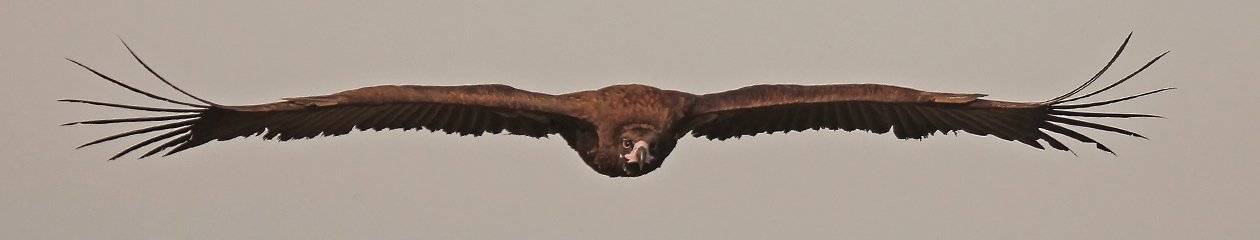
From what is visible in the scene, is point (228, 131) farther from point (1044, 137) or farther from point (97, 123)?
point (1044, 137)

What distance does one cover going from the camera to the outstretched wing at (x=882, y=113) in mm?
13227

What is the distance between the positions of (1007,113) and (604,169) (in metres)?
2.94

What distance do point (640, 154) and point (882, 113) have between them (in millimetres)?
1964

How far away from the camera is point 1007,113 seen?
548 inches

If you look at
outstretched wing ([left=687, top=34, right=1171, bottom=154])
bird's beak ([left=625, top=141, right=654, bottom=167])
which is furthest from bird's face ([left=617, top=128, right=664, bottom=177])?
outstretched wing ([left=687, top=34, right=1171, bottom=154])

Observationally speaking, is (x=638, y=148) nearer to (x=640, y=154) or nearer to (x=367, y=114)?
(x=640, y=154)

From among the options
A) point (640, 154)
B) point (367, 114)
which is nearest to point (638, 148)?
point (640, 154)

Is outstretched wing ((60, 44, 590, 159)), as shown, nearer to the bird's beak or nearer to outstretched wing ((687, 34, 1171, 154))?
the bird's beak

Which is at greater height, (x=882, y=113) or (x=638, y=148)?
(x=882, y=113)

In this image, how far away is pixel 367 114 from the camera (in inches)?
527

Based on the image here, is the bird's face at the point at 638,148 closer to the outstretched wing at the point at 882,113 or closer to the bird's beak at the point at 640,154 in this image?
the bird's beak at the point at 640,154

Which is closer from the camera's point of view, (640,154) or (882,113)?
(640,154)

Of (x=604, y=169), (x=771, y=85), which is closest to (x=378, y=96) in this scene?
(x=604, y=169)

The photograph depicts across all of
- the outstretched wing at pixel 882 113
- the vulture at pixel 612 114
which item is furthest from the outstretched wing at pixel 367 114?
the outstretched wing at pixel 882 113
